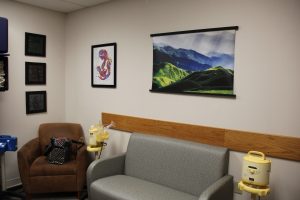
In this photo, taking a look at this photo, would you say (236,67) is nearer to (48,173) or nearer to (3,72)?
(48,173)

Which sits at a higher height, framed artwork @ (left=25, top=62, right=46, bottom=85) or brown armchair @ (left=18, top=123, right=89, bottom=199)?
framed artwork @ (left=25, top=62, right=46, bottom=85)

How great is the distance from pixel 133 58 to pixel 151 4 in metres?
0.66

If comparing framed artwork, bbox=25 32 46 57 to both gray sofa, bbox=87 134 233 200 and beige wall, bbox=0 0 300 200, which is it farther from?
gray sofa, bbox=87 134 233 200

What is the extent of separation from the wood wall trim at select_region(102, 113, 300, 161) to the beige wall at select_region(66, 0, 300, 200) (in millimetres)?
57

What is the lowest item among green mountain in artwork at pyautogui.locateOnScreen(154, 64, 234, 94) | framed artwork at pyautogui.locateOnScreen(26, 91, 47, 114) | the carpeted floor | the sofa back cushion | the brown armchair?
the carpeted floor

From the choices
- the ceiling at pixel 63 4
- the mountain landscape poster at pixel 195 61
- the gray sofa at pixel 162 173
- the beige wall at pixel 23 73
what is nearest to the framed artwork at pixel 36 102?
the beige wall at pixel 23 73

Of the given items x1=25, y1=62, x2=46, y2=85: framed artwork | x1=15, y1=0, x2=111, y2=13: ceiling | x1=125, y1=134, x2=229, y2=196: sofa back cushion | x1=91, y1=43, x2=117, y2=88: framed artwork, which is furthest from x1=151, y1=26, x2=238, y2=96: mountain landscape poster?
x1=25, y1=62, x2=46, y2=85: framed artwork

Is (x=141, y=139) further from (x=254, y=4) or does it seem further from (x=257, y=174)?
(x=254, y=4)

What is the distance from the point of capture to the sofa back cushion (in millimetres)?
2283

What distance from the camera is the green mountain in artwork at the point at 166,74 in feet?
8.80

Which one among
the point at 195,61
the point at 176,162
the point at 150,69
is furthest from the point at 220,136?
the point at 150,69

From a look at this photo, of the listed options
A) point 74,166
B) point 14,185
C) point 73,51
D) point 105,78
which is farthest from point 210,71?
point 14,185

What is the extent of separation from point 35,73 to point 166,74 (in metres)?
1.96

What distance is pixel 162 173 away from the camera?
8.41ft
